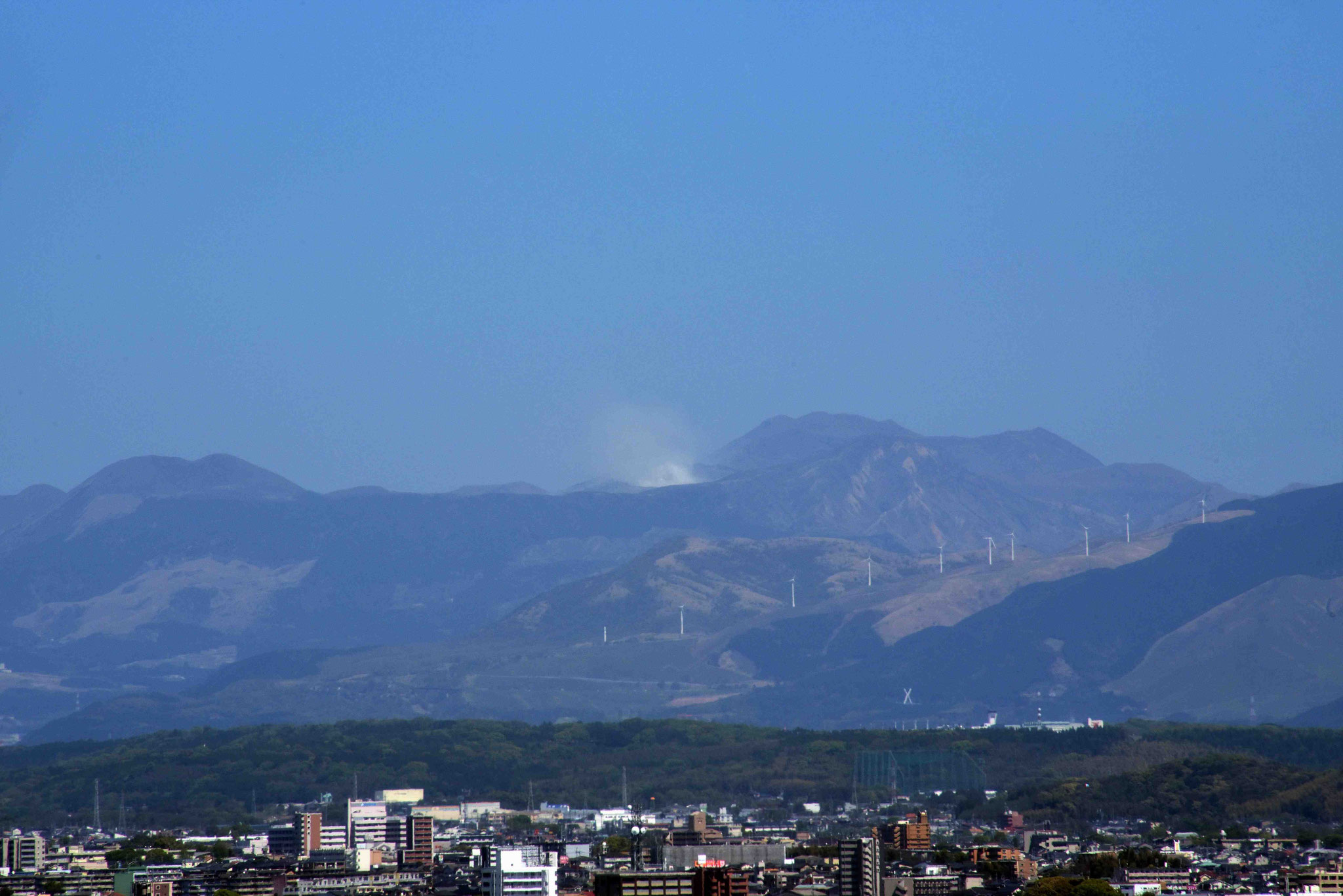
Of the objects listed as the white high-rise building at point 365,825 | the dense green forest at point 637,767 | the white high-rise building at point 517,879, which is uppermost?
the dense green forest at point 637,767

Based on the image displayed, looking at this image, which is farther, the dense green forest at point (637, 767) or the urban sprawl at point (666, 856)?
the dense green forest at point (637, 767)

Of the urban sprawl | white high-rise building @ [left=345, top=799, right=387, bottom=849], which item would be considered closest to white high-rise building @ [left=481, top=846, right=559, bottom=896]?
the urban sprawl

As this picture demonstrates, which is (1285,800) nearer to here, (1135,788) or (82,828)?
(1135,788)

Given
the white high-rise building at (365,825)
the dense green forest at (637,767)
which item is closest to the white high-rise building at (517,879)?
the white high-rise building at (365,825)

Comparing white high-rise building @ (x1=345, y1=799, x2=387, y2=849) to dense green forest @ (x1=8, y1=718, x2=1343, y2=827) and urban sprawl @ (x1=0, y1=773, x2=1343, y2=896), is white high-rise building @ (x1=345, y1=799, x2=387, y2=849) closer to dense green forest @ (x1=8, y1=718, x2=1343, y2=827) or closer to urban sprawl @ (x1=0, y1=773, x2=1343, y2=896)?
urban sprawl @ (x1=0, y1=773, x2=1343, y2=896)

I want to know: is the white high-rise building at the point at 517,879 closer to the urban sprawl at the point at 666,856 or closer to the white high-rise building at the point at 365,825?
the urban sprawl at the point at 666,856

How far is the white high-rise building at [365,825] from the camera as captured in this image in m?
120

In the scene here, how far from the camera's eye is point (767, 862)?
8862 cm

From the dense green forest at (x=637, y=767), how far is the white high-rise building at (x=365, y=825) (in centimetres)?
1021

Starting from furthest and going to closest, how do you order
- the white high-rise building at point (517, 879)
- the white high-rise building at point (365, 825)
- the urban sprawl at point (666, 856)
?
the white high-rise building at point (365, 825), the urban sprawl at point (666, 856), the white high-rise building at point (517, 879)

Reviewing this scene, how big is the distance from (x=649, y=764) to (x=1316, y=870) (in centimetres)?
9527

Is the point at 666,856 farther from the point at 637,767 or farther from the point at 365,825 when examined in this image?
the point at 637,767

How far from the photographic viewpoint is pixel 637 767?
561 ft

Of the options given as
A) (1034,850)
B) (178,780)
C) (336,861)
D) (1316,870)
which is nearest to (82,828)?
(178,780)
